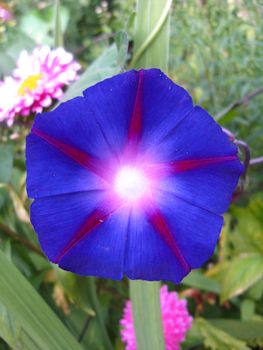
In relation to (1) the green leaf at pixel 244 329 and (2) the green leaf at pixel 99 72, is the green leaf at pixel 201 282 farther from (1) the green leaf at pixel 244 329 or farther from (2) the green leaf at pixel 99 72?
(2) the green leaf at pixel 99 72

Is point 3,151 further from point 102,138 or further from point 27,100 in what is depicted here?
point 102,138

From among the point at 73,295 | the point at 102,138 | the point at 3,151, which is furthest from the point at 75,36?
the point at 102,138

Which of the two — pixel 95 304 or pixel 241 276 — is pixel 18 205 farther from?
pixel 241 276

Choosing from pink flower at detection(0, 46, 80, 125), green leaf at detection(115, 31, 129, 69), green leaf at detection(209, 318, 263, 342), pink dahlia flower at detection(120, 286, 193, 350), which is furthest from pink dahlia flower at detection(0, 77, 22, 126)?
green leaf at detection(209, 318, 263, 342)

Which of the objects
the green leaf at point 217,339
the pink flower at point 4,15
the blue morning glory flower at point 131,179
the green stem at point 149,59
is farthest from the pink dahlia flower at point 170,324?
the pink flower at point 4,15

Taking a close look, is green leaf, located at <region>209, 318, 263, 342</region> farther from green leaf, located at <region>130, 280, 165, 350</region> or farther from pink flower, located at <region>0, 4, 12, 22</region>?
pink flower, located at <region>0, 4, 12, 22</region>

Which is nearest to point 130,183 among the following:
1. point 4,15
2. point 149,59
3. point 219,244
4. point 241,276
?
point 149,59
